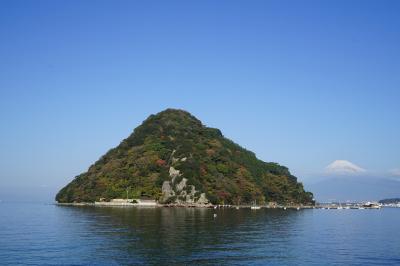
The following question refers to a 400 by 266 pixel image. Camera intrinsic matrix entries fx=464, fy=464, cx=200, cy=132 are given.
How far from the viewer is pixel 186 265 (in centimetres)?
5291

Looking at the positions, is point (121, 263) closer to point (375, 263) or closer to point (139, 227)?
point (375, 263)

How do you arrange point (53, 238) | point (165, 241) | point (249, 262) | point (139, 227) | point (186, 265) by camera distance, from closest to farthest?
1. point (186, 265)
2. point (249, 262)
3. point (165, 241)
4. point (53, 238)
5. point (139, 227)

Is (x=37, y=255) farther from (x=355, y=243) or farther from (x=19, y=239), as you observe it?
(x=355, y=243)

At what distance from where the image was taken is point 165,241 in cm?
7200

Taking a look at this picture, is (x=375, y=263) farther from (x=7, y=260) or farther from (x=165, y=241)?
(x=7, y=260)

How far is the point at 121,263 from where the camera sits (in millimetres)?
53906

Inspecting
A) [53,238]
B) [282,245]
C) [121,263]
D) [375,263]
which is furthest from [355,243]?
[53,238]

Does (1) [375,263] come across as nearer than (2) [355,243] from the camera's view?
Yes

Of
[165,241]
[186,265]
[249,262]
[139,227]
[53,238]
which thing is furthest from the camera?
[139,227]

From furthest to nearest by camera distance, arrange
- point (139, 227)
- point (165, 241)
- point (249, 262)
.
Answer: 1. point (139, 227)
2. point (165, 241)
3. point (249, 262)

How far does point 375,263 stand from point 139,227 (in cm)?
5131

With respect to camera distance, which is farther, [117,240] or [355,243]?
[355,243]

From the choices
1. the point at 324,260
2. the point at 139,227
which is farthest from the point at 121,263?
the point at 139,227

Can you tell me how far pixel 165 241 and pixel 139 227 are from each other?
25.4 metres
